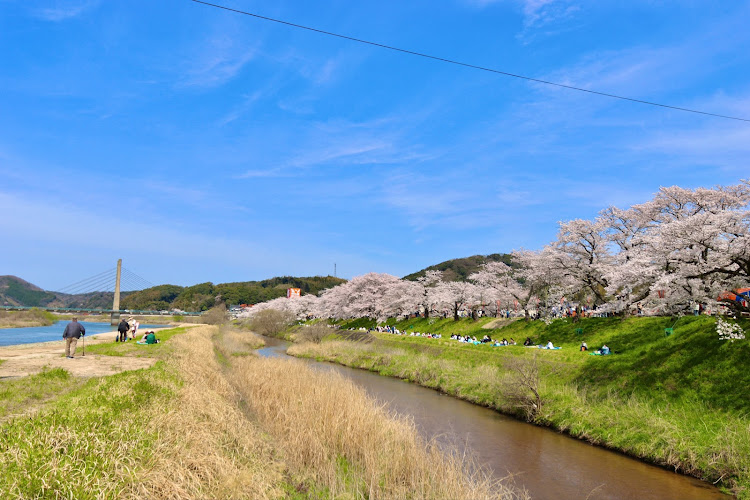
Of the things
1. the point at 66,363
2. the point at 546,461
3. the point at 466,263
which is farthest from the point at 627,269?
the point at 466,263

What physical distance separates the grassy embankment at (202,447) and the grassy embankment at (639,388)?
707 centimetres

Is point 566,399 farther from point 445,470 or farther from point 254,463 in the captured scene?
point 254,463

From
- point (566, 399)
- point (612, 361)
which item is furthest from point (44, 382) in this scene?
point (612, 361)

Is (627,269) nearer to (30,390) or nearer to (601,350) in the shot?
(601,350)

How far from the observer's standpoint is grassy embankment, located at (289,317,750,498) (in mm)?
12375

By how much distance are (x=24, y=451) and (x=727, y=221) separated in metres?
22.7

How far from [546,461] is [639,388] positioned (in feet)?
21.3

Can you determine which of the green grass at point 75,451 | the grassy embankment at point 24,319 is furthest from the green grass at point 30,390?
the grassy embankment at point 24,319

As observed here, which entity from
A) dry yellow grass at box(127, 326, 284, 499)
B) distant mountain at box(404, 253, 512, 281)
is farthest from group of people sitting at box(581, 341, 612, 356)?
distant mountain at box(404, 253, 512, 281)

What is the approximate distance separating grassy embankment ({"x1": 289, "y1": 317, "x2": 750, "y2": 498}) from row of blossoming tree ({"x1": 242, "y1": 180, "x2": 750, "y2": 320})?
1.94 meters

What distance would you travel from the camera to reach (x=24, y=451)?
5.96 meters

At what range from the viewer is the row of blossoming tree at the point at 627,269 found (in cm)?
1825

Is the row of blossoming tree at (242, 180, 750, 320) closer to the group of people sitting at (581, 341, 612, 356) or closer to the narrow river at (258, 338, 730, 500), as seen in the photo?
the group of people sitting at (581, 341, 612, 356)

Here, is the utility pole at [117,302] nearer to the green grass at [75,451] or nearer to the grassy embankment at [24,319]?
the grassy embankment at [24,319]
